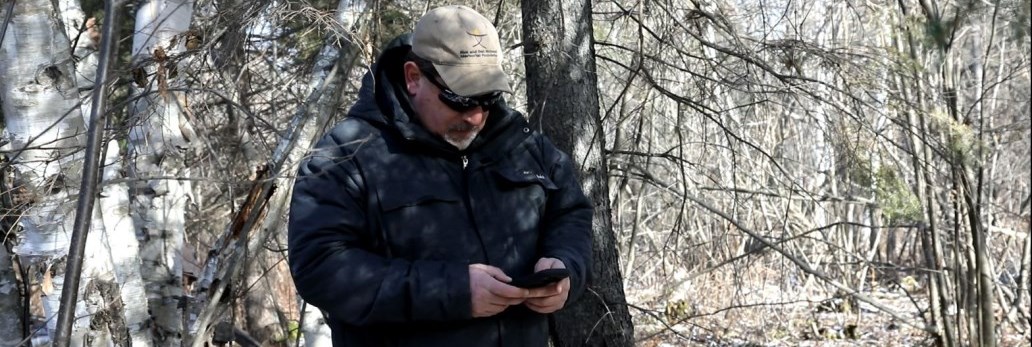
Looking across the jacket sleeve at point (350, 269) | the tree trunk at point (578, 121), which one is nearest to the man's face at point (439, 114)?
the jacket sleeve at point (350, 269)

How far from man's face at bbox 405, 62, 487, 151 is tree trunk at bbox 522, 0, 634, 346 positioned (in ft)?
Result: 4.59

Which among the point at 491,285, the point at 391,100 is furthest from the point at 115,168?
the point at 491,285

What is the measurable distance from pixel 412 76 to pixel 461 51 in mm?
157

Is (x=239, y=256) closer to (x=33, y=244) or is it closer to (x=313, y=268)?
(x=33, y=244)

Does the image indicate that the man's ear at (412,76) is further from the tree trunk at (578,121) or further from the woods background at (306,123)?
the tree trunk at (578,121)

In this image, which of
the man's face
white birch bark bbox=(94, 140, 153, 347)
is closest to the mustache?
the man's face

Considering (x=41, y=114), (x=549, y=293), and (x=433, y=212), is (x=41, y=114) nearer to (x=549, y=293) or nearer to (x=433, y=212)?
(x=433, y=212)

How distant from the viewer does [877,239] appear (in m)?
11.3

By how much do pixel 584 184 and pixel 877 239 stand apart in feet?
27.0

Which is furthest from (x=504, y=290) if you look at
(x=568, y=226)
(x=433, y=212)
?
(x=568, y=226)

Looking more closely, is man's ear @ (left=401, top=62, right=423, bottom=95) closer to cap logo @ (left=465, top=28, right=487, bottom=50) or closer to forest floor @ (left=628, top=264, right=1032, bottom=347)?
cap logo @ (left=465, top=28, right=487, bottom=50)

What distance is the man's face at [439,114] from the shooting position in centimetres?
256

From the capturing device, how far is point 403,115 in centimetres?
256

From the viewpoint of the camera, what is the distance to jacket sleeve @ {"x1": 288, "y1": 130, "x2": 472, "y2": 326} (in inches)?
93.5
